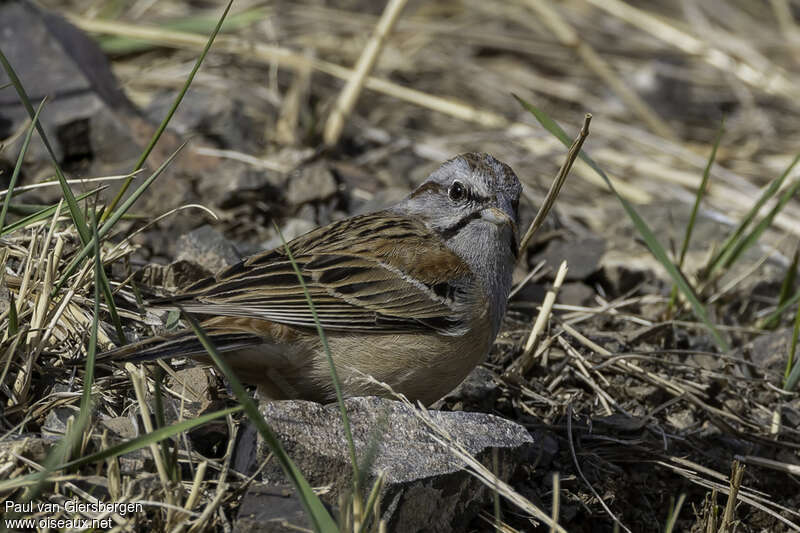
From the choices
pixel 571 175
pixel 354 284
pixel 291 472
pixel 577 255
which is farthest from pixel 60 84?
pixel 291 472

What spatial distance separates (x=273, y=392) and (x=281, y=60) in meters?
4.21

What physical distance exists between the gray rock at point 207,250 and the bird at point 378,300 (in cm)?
68

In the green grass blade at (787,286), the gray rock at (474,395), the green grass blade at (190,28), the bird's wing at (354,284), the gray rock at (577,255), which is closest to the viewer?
the bird's wing at (354,284)

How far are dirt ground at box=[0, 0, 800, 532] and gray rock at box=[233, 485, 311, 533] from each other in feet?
0.36

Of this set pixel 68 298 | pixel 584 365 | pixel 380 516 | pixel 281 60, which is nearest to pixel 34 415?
pixel 68 298

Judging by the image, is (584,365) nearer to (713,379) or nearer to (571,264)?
(713,379)

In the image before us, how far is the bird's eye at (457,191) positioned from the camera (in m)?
4.53

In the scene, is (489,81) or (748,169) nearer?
(748,169)

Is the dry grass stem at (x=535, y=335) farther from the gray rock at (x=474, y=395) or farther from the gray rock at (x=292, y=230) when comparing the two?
the gray rock at (x=292, y=230)

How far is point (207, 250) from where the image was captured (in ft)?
16.5

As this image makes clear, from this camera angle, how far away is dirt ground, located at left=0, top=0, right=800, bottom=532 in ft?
14.8

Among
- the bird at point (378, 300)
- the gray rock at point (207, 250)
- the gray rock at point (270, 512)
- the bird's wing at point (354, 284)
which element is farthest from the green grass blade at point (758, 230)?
the gray rock at point (270, 512)

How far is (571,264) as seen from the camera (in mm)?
5941

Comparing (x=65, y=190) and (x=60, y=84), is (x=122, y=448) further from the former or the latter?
(x=60, y=84)
